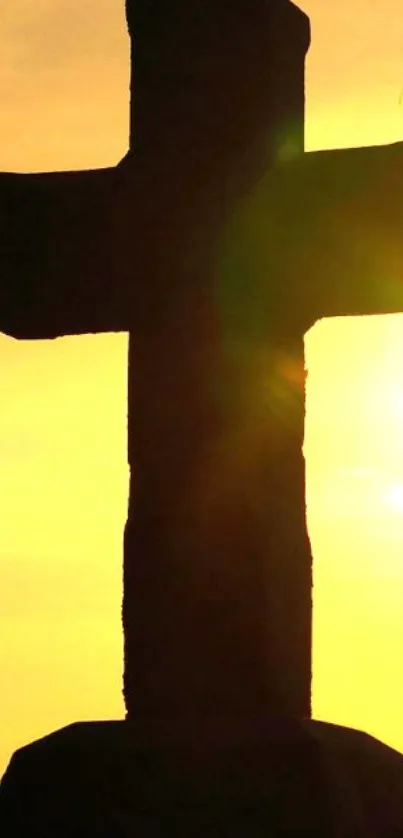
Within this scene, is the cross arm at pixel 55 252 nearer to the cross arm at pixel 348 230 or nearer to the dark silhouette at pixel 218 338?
the dark silhouette at pixel 218 338

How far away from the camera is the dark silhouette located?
178 inches

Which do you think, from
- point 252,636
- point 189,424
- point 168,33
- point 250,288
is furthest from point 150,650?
point 168,33

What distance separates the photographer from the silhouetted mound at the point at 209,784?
13.3ft

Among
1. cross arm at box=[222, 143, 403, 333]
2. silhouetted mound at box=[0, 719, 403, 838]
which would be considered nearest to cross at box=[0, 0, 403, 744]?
cross arm at box=[222, 143, 403, 333]

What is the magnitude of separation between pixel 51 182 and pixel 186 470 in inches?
42.8

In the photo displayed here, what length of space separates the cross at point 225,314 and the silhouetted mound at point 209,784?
0.22 metres

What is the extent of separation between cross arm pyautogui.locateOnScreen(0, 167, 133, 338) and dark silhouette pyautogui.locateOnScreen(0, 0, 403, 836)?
2 cm

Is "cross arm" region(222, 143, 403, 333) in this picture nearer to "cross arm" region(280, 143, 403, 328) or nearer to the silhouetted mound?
"cross arm" region(280, 143, 403, 328)

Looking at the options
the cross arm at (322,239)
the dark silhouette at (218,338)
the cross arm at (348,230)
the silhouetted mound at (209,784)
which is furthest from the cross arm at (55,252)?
the silhouetted mound at (209,784)

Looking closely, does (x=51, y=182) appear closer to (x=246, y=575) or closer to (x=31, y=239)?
(x=31, y=239)

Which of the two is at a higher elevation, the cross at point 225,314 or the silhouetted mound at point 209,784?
the cross at point 225,314

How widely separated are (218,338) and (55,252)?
711 millimetres

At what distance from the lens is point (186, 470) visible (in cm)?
467

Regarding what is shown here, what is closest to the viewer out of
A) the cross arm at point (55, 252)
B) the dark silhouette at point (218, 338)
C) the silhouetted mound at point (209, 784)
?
the silhouetted mound at point (209, 784)
